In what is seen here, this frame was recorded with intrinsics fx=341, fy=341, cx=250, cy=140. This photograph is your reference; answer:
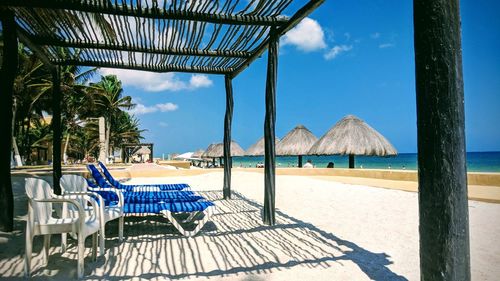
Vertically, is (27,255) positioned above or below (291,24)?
below

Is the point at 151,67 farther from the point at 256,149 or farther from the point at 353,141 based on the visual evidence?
the point at 256,149

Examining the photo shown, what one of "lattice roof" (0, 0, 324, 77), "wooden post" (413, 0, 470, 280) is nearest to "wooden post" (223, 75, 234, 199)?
"lattice roof" (0, 0, 324, 77)

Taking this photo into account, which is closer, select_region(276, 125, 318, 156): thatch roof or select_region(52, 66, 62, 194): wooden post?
select_region(52, 66, 62, 194): wooden post

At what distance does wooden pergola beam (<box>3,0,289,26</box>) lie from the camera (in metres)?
3.87

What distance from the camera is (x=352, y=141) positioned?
53.8ft

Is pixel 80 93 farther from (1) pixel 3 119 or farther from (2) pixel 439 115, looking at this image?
(2) pixel 439 115

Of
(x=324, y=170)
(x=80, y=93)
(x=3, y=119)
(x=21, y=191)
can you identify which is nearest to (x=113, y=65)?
(x=3, y=119)

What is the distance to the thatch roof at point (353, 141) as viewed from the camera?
16172 mm

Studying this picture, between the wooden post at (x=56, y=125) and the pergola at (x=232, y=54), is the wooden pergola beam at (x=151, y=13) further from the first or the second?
the wooden post at (x=56, y=125)

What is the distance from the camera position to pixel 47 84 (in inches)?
705

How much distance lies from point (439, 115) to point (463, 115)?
0.14 m

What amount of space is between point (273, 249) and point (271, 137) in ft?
5.73

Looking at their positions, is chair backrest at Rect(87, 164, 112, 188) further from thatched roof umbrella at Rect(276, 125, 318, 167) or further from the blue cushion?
thatched roof umbrella at Rect(276, 125, 318, 167)

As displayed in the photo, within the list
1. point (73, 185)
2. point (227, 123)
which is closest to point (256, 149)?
point (227, 123)
